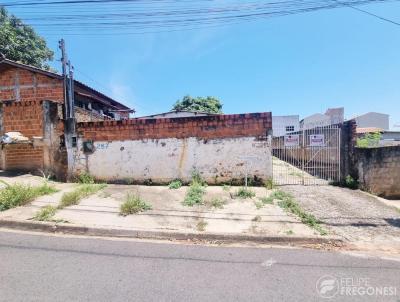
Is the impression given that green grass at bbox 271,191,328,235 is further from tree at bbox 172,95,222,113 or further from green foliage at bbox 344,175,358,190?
tree at bbox 172,95,222,113

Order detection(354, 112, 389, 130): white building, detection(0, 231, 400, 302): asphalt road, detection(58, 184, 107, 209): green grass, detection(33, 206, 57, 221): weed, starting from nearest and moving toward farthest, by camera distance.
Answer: detection(0, 231, 400, 302): asphalt road → detection(33, 206, 57, 221): weed → detection(58, 184, 107, 209): green grass → detection(354, 112, 389, 130): white building

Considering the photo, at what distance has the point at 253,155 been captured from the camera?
30.6ft

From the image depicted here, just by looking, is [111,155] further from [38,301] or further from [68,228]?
[38,301]

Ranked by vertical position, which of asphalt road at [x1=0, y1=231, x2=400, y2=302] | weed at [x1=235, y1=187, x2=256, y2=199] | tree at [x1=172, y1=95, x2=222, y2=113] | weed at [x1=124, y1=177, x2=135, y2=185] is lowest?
asphalt road at [x1=0, y1=231, x2=400, y2=302]

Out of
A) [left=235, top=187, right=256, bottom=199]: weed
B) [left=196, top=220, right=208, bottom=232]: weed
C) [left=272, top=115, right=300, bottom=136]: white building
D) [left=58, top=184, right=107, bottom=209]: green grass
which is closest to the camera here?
[left=196, top=220, right=208, bottom=232]: weed

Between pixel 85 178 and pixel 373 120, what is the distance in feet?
153

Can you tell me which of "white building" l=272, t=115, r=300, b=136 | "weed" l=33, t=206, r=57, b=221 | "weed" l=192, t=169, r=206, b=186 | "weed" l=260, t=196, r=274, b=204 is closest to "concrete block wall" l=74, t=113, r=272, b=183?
"weed" l=192, t=169, r=206, b=186

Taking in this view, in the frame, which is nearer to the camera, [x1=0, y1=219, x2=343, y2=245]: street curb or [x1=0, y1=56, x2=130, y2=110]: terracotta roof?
[x1=0, y1=219, x2=343, y2=245]: street curb

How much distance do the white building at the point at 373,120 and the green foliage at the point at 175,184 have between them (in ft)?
141

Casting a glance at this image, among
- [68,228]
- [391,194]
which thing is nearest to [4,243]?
[68,228]

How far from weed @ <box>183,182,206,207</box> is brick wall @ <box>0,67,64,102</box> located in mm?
8876

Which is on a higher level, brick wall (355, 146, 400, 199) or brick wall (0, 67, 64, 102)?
brick wall (0, 67, 64, 102)

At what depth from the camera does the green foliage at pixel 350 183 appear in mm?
9830

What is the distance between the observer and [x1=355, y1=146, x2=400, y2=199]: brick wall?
931cm
